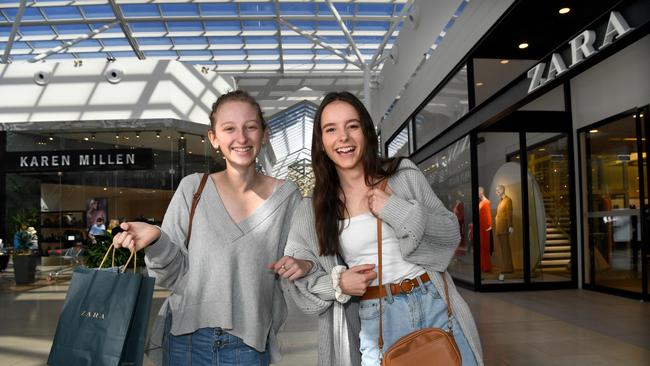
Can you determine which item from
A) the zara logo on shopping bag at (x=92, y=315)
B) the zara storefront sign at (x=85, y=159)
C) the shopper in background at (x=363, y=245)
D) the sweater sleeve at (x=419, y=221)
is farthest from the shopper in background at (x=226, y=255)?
the zara storefront sign at (x=85, y=159)

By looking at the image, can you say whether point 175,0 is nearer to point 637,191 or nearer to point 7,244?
point 7,244

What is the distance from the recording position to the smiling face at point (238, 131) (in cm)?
179

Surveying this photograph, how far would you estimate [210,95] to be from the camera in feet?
45.2

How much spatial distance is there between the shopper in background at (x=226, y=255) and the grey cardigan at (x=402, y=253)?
0.08m

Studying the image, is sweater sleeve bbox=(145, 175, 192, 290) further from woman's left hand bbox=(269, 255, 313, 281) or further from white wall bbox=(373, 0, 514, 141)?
white wall bbox=(373, 0, 514, 141)

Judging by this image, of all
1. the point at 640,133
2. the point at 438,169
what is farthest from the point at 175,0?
the point at 640,133

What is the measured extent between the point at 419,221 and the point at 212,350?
774 mm

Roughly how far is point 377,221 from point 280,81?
77.7 ft

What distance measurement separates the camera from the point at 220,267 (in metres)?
1.67

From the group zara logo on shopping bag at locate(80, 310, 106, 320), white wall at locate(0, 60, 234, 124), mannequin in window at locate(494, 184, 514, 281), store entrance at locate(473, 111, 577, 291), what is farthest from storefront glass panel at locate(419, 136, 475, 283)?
zara logo on shopping bag at locate(80, 310, 106, 320)

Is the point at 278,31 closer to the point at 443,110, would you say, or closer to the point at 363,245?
the point at 443,110

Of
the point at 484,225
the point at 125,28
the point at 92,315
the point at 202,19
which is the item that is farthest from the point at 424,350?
the point at 125,28

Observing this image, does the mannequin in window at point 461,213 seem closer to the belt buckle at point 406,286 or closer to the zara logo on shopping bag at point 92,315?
the belt buckle at point 406,286

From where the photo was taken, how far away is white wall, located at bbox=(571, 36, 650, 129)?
7699 mm
